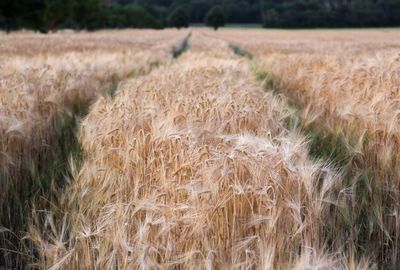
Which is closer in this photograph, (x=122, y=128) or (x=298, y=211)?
(x=298, y=211)

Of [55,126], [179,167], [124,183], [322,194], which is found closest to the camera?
[322,194]

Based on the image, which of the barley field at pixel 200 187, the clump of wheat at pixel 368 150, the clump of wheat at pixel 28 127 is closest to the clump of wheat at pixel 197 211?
the barley field at pixel 200 187

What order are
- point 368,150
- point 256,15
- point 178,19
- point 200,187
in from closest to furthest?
point 200,187
point 368,150
point 178,19
point 256,15

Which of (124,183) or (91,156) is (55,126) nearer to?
(91,156)

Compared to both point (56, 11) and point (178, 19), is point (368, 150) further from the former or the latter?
point (178, 19)

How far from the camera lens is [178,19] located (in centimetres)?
10188

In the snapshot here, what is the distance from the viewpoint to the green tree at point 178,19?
10181 cm

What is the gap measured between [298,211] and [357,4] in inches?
3298

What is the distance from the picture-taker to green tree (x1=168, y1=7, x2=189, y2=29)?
102m

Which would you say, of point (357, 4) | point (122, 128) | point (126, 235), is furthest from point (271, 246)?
point (357, 4)

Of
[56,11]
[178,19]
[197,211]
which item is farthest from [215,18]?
[197,211]

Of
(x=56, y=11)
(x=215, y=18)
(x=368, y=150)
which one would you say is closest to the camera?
(x=368, y=150)

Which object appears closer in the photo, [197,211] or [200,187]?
[197,211]

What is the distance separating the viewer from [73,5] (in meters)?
52.9
